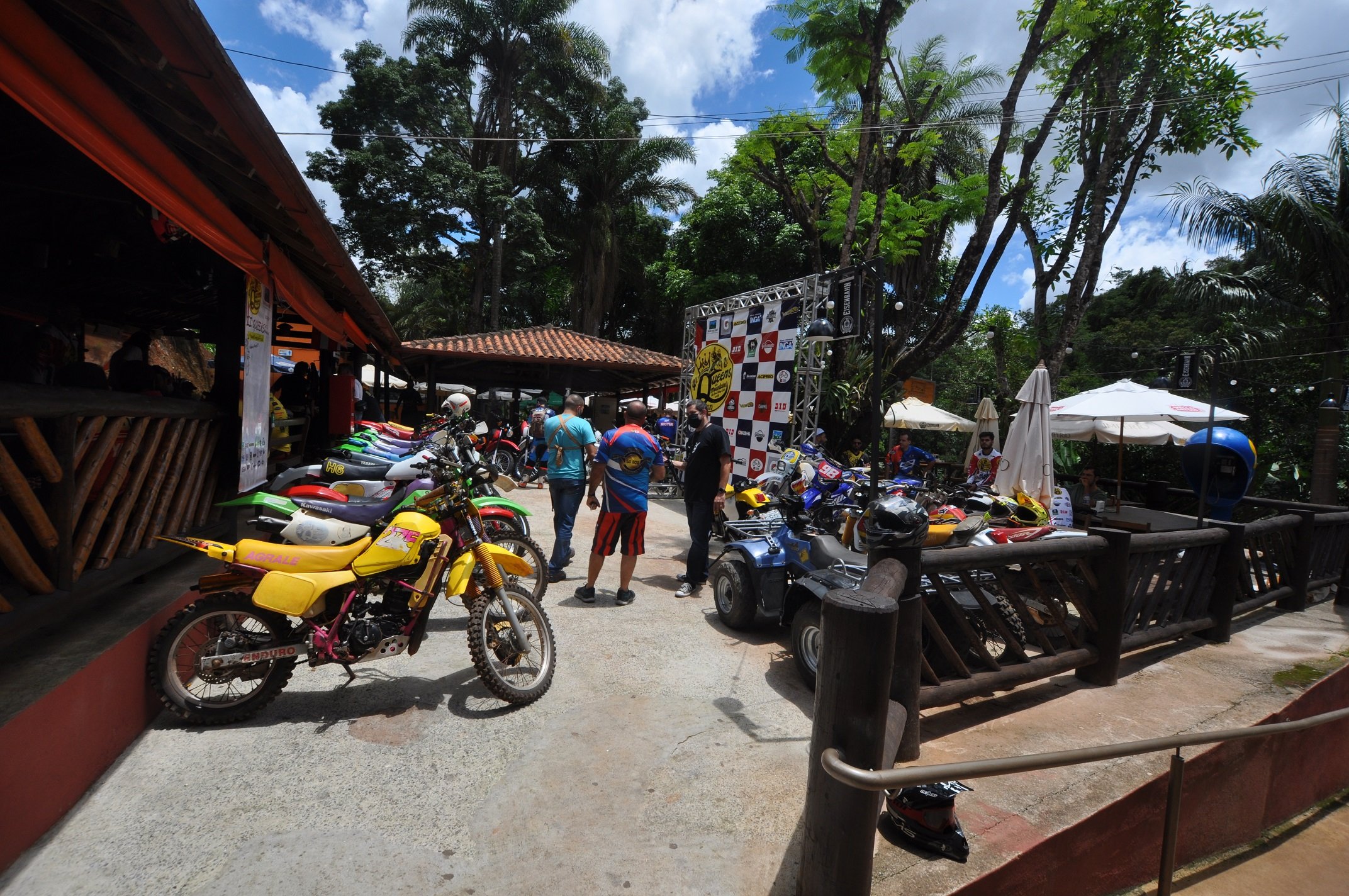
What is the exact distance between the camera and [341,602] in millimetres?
3574

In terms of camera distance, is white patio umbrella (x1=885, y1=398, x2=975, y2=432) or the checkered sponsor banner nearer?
the checkered sponsor banner

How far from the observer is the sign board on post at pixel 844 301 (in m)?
7.73

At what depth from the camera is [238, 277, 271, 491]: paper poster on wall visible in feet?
14.8

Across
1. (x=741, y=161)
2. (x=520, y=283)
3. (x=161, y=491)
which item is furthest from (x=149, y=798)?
(x=520, y=283)

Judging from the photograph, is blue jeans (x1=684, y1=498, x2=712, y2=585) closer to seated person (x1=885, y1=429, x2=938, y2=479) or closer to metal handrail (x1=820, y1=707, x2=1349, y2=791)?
metal handrail (x1=820, y1=707, x2=1349, y2=791)

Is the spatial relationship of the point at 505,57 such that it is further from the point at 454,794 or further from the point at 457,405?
the point at 454,794

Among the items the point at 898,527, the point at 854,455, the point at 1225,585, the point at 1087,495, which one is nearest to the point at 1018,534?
the point at 1225,585

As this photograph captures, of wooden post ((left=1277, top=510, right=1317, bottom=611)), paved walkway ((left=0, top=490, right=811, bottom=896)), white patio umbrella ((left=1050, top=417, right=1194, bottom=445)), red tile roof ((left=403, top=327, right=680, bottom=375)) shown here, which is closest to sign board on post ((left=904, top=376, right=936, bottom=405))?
red tile roof ((left=403, top=327, right=680, bottom=375))

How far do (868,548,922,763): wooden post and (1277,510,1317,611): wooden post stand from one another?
18.2 feet

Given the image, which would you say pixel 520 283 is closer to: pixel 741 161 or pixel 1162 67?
pixel 741 161

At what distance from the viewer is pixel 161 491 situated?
4.11 metres

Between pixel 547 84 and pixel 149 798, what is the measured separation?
94.0 feet

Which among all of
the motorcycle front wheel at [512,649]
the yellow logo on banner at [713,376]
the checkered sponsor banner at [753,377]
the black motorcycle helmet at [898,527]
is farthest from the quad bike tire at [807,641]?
the yellow logo on banner at [713,376]

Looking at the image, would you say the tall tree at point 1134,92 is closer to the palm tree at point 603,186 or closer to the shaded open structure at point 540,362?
the shaded open structure at point 540,362
